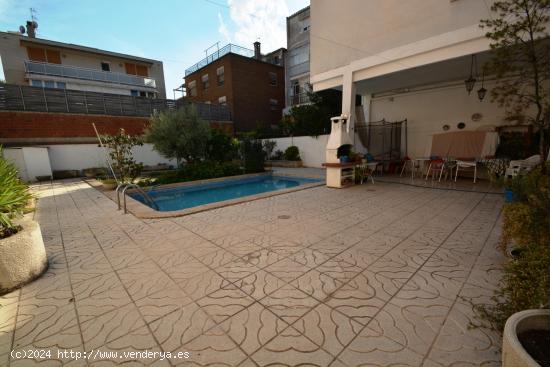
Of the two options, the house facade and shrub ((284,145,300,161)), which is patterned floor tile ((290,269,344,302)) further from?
shrub ((284,145,300,161))

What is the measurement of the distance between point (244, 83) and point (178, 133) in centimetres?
1217

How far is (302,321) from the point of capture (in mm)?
1763

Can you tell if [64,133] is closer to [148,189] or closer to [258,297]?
[148,189]

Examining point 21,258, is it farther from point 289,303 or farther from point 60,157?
point 60,157

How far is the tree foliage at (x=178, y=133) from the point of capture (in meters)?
9.15

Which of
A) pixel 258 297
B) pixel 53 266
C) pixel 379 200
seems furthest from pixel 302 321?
pixel 379 200

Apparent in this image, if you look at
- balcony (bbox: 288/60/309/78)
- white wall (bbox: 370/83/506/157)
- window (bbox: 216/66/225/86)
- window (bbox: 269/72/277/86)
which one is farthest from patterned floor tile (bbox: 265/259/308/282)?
window (bbox: 269/72/277/86)

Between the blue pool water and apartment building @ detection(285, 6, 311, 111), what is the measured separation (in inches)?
411

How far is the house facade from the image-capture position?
564 centimetres

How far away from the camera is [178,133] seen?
9219 millimetres

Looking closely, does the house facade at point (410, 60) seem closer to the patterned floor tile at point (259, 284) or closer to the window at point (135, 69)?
the patterned floor tile at point (259, 284)

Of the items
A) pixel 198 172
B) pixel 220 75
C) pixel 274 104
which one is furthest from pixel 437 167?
pixel 220 75

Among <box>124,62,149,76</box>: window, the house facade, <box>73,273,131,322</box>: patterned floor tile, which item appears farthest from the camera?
<box>124,62,149,76</box>: window

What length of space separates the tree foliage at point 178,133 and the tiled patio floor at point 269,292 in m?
5.68
